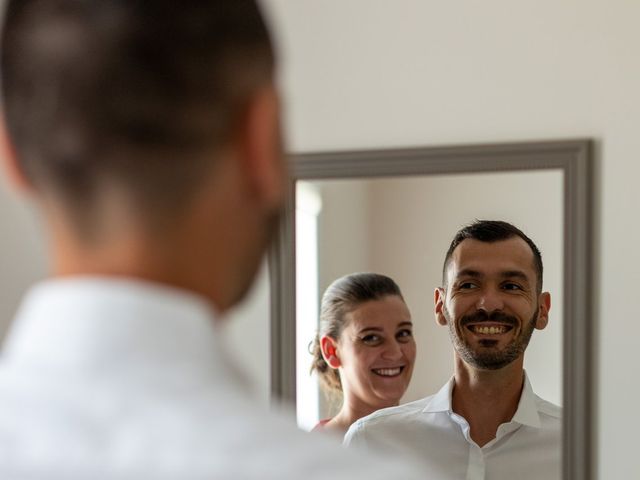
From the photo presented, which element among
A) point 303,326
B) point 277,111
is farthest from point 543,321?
point 277,111

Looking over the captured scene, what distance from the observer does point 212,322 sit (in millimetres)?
567

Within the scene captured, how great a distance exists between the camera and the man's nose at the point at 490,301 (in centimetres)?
230

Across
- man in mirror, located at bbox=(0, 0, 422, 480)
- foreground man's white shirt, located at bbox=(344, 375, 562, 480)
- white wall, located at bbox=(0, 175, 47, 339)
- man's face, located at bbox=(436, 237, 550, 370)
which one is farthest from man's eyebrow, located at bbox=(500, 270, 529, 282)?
man in mirror, located at bbox=(0, 0, 422, 480)

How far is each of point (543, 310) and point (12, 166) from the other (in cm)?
177

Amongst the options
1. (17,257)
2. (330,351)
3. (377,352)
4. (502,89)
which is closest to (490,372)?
(377,352)

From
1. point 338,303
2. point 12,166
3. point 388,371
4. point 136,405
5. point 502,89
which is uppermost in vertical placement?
point 502,89

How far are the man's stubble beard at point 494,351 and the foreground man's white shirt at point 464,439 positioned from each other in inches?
2.5

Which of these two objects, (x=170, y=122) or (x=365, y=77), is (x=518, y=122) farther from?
(x=170, y=122)

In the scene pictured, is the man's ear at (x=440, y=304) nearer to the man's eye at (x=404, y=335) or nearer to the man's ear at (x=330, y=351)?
the man's eye at (x=404, y=335)

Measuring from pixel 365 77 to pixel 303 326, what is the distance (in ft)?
1.89

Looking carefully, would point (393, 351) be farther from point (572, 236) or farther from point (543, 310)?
point (572, 236)

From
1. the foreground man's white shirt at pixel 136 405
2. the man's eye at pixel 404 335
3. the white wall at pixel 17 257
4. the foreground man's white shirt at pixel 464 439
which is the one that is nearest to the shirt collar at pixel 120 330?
the foreground man's white shirt at pixel 136 405

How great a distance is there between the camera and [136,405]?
0.53 metres

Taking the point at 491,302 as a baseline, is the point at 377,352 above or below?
below
